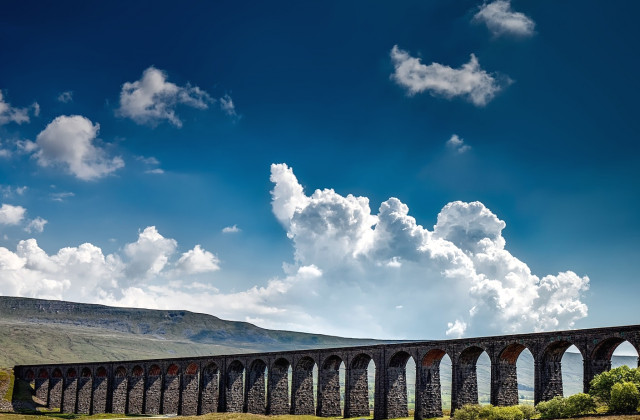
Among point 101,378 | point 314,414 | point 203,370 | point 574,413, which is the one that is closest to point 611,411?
point 574,413

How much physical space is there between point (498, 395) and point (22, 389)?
110 meters

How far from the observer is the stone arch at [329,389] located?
75.5 m

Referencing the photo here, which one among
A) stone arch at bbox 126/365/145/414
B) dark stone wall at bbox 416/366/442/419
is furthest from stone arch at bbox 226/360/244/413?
dark stone wall at bbox 416/366/442/419

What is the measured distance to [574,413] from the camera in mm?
45688

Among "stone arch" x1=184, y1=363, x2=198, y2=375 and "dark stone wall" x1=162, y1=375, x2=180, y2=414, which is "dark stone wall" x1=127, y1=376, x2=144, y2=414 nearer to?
"dark stone wall" x1=162, y1=375, x2=180, y2=414

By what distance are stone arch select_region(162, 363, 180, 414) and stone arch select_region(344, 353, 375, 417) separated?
3981 cm

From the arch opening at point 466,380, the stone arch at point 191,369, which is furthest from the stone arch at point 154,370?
the arch opening at point 466,380

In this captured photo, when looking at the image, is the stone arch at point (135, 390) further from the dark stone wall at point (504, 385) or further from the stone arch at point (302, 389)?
the dark stone wall at point (504, 385)

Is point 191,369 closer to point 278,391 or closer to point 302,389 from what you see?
point 278,391

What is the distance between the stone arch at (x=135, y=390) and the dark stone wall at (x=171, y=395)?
7157 millimetres

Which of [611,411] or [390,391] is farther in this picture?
[390,391]

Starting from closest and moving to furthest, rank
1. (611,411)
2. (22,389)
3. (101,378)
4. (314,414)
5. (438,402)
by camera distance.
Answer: (611,411)
(438,402)
(314,414)
(101,378)
(22,389)

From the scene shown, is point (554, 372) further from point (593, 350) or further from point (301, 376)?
point (301, 376)

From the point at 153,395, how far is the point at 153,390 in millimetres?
917
